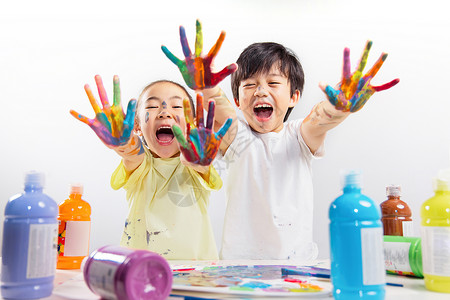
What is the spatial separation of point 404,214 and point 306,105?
2.84ft

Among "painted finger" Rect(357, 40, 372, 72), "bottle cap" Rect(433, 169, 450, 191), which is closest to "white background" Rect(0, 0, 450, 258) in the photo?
"painted finger" Rect(357, 40, 372, 72)

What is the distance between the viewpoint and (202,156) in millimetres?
882

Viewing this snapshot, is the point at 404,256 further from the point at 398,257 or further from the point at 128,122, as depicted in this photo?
the point at 128,122

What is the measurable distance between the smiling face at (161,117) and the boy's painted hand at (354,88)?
0.51 metres

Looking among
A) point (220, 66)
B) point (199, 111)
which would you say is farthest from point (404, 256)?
point (220, 66)

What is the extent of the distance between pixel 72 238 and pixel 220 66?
1094 mm

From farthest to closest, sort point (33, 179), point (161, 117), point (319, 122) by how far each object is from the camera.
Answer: point (161, 117), point (319, 122), point (33, 179)

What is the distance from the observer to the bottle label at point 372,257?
503mm

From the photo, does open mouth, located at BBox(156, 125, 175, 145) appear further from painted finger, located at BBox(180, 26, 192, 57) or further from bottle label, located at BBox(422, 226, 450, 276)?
bottle label, located at BBox(422, 226, 450, 276)

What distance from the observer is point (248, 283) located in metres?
0.63

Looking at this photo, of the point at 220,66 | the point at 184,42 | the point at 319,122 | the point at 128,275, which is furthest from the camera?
the point at 220,66

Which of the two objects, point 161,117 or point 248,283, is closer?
point 248,283

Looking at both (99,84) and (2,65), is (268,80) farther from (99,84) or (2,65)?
(2,65)

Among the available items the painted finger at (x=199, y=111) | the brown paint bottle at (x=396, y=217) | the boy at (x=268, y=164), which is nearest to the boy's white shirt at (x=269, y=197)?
the boy at (x=268, y=164)
